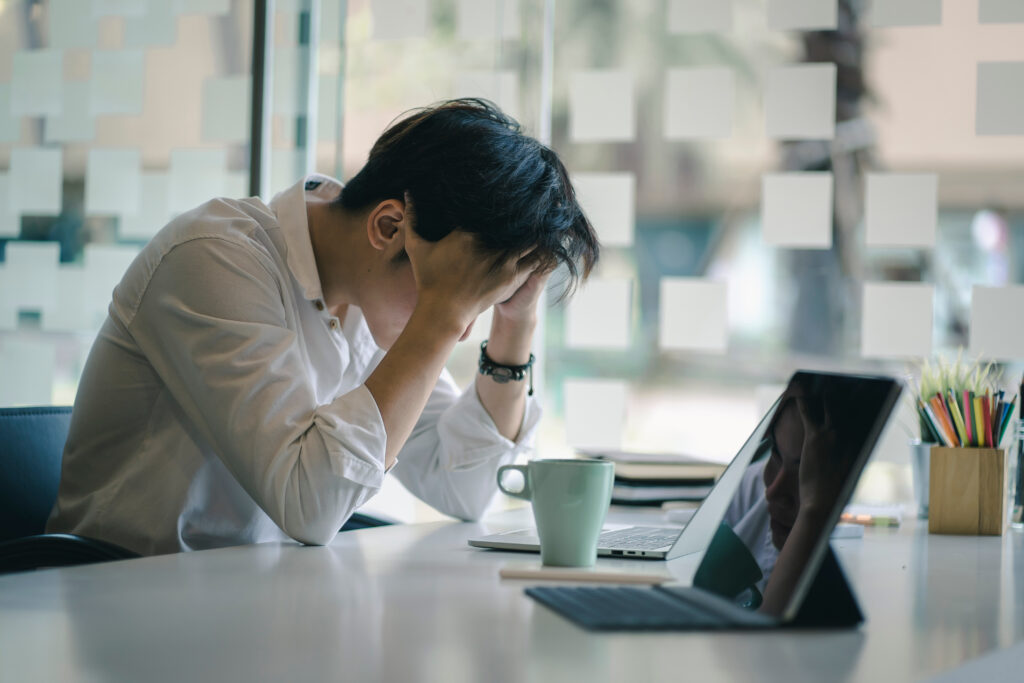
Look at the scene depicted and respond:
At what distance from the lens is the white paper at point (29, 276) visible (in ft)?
8.21

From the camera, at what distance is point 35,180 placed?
100.0 inches

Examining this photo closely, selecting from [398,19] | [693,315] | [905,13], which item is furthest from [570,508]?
[398,19]

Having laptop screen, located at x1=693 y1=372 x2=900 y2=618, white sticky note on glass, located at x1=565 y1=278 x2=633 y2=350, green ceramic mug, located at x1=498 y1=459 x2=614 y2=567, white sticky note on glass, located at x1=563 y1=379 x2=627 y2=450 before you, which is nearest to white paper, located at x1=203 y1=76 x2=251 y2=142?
white sticky note on glass, located at x1=565 y1=278 x2=633 y2=350

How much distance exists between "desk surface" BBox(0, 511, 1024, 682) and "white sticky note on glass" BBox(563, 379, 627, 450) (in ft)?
4.56

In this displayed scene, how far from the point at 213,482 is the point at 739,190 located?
1.47 m

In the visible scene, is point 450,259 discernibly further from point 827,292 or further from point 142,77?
point 142,77

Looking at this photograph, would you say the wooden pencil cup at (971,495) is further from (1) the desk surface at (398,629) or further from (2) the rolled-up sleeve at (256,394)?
(2) the rolled-up sleeve at (256,394)

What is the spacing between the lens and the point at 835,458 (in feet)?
2.52

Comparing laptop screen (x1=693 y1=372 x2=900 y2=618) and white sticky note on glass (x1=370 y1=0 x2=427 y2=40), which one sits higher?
white sticky note on glass (x1=370 y1=0 x2=427 y2=40)

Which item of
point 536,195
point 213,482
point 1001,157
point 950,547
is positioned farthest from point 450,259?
point 1001,157

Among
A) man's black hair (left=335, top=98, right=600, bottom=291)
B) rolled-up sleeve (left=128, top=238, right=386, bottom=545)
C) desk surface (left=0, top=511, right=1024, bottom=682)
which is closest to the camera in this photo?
desk surface (left=0, top=511, right=1024, bottom=682)

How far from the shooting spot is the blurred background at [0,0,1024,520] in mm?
2158

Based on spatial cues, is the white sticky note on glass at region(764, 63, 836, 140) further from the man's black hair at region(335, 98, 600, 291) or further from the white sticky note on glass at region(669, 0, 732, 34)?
the man's black hair at region(335, 98, 600, 291)

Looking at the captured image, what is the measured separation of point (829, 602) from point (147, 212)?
2288 mm
